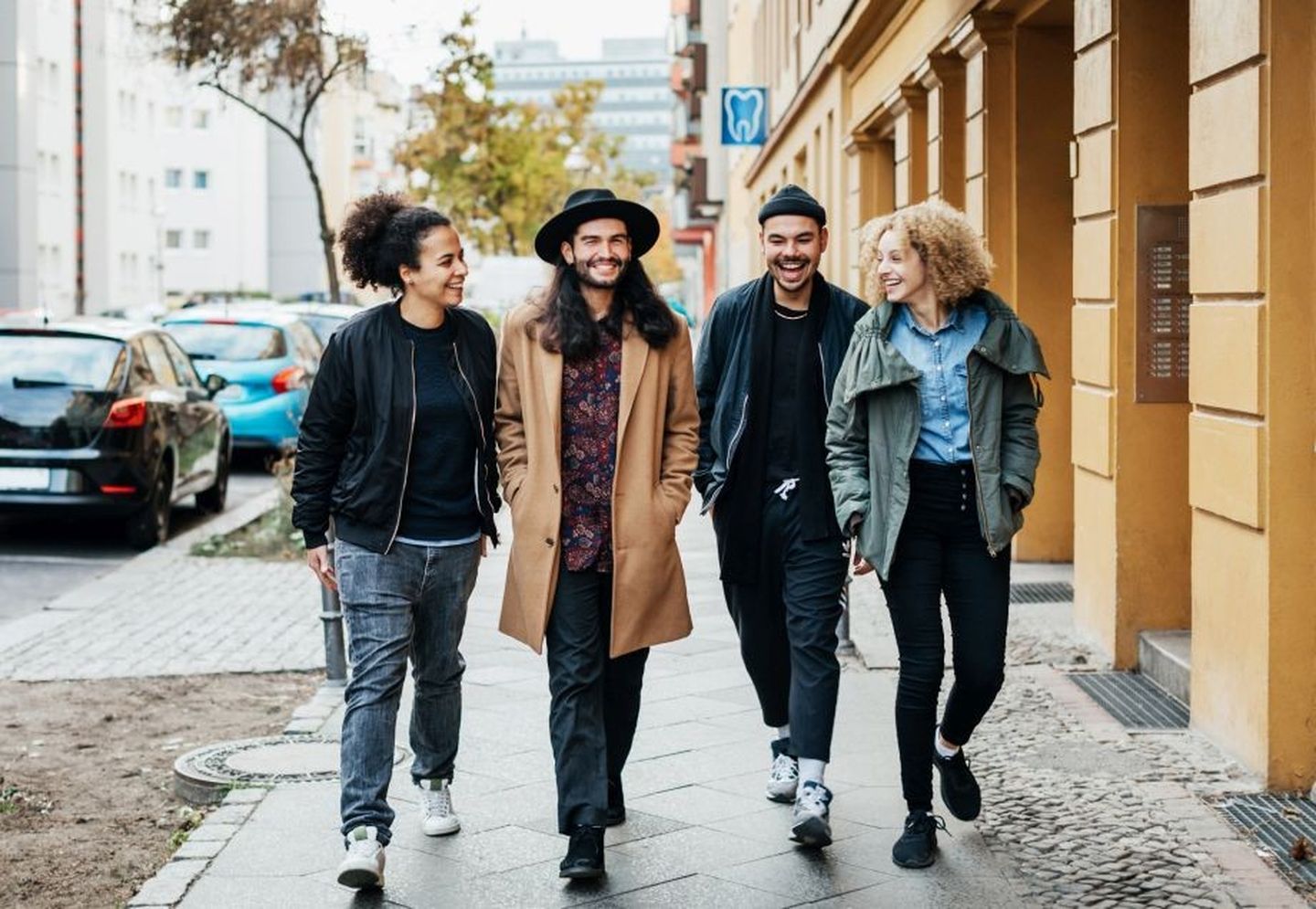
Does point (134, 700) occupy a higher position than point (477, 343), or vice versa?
point (477, 343)

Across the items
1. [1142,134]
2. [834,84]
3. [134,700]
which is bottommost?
[134,700]

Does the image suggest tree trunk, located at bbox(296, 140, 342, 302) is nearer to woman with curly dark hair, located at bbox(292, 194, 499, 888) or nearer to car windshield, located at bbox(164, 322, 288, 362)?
car windshield, located at bbox(164, 322, 288, 362)

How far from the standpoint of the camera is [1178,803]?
642cm

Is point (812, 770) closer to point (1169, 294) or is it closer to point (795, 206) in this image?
point (795, 206)

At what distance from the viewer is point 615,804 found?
6.30 meters

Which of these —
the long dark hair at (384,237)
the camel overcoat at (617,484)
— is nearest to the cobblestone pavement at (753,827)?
the camel overcoat at (617,484)

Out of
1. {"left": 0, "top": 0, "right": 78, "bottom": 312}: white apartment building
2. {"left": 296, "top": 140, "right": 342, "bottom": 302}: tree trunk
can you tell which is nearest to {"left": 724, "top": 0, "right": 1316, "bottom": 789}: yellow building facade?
{"left": 296, "top": 140, "right": 342, "bottom": 302}: tree trunk

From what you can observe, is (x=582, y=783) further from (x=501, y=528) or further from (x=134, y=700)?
(x=501, y=528)

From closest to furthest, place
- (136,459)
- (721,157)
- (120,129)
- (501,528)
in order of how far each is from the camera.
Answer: (136,459) < (501,528) < (721,157) < (120,129)

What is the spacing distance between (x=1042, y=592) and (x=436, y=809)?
18.8 ft

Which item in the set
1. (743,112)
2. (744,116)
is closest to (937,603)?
(744,116)

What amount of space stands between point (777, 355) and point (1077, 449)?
3.76 meters

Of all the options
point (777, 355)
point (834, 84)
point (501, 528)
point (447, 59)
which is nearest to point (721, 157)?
point (447, 59)

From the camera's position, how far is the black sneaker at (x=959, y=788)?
6.06 metres
